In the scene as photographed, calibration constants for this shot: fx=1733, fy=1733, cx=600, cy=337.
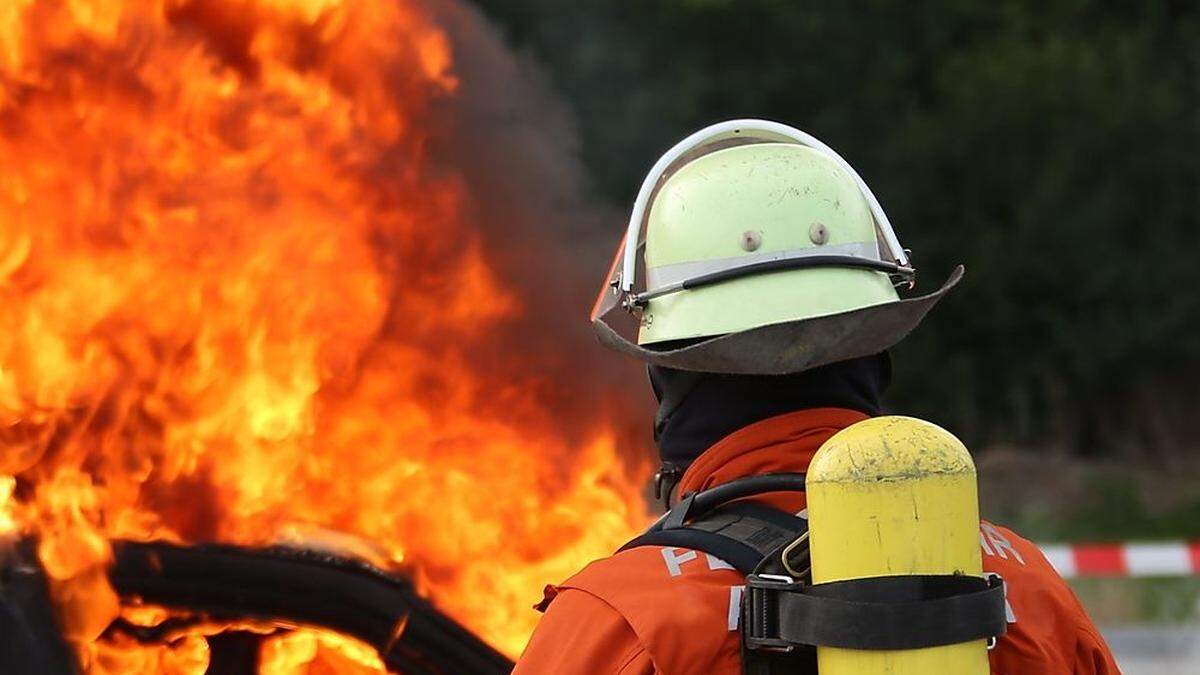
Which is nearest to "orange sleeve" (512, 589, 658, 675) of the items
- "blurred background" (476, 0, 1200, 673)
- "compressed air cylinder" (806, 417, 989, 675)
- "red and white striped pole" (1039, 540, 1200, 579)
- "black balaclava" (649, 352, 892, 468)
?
"compressed air cylinder" (806, 417, 989, 675)

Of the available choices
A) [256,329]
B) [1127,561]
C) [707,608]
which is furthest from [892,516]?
[1127,561]

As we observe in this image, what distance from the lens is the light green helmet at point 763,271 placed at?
2102 millimetres

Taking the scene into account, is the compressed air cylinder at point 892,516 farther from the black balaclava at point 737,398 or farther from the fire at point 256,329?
the fire at point 256,329

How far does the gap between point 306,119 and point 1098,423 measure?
45.9 ft

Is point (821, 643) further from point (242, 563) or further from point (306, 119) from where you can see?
point (306, 119)

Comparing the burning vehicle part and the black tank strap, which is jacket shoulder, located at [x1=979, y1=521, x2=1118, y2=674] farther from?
the burning vehicle part

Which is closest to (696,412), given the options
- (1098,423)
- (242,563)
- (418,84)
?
(242,563)

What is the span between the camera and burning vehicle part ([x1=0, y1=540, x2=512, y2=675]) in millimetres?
2535

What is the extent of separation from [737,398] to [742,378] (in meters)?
0.03

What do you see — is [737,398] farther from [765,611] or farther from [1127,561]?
[1127,561]

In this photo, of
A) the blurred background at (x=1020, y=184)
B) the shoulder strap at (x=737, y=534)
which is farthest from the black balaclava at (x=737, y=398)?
the blurred background at (x=1020, y=184)

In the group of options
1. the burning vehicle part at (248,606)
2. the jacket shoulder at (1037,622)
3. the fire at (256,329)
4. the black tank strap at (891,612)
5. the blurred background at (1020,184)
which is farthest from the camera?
the blurred background at (1020,184)

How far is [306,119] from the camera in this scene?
11.1 ft

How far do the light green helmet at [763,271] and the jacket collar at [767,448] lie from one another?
0.24ft
